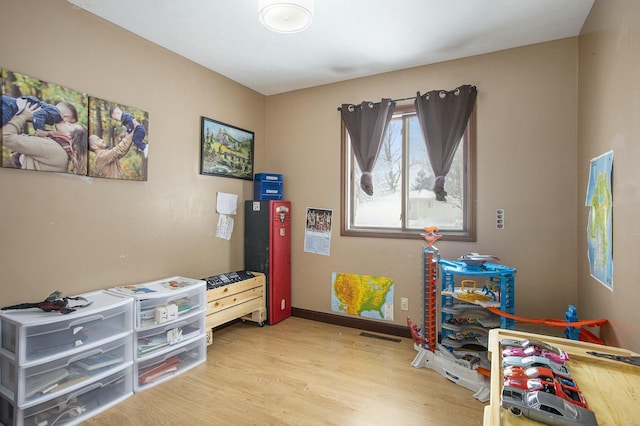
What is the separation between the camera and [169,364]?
244 centimetres

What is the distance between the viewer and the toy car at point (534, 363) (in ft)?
3.52

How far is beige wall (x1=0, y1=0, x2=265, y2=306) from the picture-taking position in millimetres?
1992

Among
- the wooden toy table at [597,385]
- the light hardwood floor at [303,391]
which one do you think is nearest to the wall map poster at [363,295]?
the light hardwood floor at [303,391]

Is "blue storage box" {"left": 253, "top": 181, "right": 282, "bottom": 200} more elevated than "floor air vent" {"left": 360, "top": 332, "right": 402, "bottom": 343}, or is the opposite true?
"blue storage box" {"left": 253, "top": 181, "right": 282, "bottom": 200}

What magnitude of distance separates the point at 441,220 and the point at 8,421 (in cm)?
329

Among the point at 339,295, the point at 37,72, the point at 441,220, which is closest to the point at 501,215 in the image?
the point at 441,220

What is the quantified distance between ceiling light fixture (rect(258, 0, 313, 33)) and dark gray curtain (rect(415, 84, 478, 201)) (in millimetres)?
1536

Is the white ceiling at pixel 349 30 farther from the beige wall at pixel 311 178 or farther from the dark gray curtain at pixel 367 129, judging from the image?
the dark gray curtain at pixel 367 129

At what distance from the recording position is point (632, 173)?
5.10 ft

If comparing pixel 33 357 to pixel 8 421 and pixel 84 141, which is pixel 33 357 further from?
pixel 84 141

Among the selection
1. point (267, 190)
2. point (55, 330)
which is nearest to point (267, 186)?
point (267, 190)

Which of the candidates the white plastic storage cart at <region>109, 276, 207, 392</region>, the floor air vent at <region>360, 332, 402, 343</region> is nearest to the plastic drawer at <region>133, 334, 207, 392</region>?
the white plastic storage cart at <region>109, 276, 207, 392</region>

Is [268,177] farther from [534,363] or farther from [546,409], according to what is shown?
[546,409]

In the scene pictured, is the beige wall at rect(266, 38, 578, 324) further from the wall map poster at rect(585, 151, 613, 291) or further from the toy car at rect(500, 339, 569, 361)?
the toy car at rect(500, 339, 569, 361)
